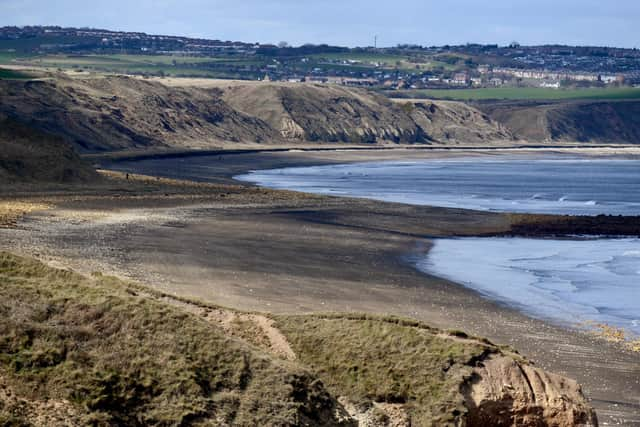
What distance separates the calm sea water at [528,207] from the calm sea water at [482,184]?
8 centimetres

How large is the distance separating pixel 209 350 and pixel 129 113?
12006cm

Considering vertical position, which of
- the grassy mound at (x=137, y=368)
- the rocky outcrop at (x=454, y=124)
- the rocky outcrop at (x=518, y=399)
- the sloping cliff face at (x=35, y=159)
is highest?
the grassy mound at (x=137, y=368)

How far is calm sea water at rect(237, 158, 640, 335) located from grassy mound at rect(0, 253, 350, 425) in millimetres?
15752

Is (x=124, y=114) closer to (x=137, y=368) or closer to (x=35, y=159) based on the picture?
(x=35, y=159)

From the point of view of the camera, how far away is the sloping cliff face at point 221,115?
110 meters

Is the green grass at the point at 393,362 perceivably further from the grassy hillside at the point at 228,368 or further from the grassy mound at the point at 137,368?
the grassy mound at the point at 137,368

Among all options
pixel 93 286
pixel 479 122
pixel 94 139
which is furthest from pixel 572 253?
pixel 479 122

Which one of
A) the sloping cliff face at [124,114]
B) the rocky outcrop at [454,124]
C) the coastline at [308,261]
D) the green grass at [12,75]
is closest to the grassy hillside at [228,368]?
the coastline at [308,261]

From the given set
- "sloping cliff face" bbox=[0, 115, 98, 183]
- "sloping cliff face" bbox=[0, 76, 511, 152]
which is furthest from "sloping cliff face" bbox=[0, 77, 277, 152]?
"sloping cliff face" bbox=[0, 115, 98, 183]

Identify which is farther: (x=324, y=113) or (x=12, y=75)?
(x=324, y=113)

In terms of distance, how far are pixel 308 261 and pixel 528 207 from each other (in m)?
35.1

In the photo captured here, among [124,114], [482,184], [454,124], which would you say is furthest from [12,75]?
[454,124]

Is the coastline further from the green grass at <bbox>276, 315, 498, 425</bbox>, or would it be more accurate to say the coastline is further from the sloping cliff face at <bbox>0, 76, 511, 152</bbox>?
the sloping cliff face at <bbox>0, 76, 511, 152</bbox>

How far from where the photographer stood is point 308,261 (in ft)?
111
